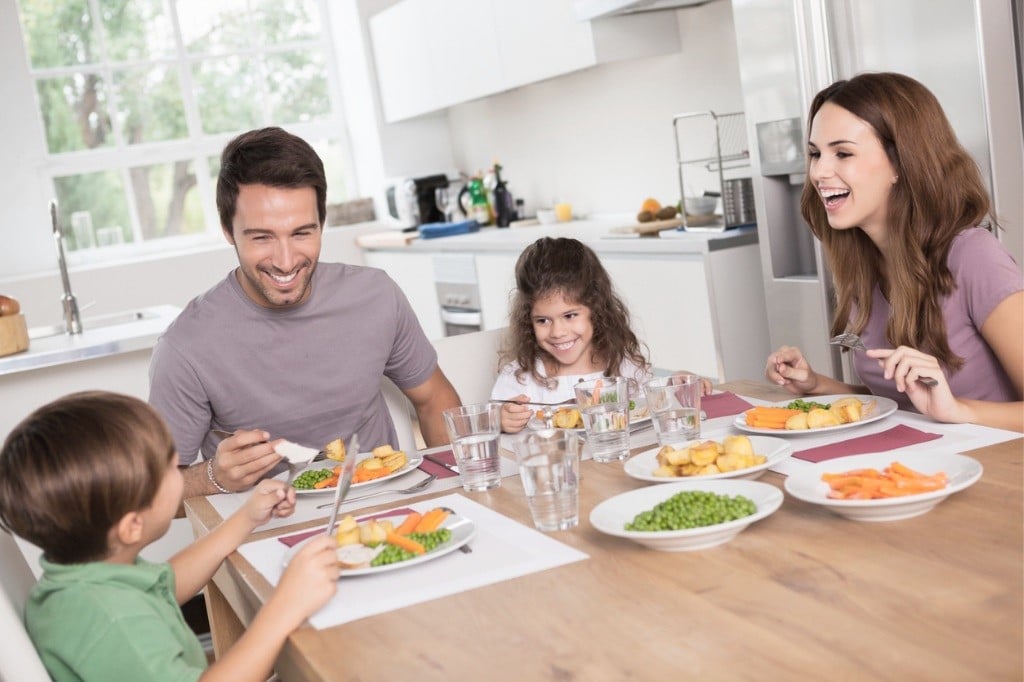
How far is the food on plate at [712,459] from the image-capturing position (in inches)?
57.6

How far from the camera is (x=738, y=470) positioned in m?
1.45

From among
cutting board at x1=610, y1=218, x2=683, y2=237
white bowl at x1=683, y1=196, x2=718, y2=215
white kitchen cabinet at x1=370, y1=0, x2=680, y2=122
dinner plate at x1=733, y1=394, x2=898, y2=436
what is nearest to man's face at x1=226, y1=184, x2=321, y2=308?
dinner plate at x1=733, y1=394, x2=898, y2=436

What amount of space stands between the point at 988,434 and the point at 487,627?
0.80 metres

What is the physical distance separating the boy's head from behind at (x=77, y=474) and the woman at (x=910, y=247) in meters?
1.09

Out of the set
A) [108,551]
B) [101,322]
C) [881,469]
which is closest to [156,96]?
[101,322]

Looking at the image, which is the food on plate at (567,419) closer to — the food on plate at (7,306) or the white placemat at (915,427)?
the white placemat at (915,427)

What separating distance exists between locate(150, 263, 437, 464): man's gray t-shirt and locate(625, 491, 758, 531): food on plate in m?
1.08

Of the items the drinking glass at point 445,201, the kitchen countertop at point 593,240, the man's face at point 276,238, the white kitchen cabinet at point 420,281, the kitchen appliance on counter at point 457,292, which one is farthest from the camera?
the drinking glass at point 445,201

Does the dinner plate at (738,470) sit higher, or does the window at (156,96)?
the window at (156,96)

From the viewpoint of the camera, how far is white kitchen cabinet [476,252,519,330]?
4797 millimetres

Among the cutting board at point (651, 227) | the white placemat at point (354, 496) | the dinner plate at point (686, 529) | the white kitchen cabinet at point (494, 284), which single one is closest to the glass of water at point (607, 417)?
the white placemat at point (354, 496)

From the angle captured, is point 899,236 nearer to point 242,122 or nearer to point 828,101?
point 828,101

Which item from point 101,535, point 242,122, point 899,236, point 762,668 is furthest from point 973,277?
point 242,122

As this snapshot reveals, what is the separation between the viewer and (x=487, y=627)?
1.11m
